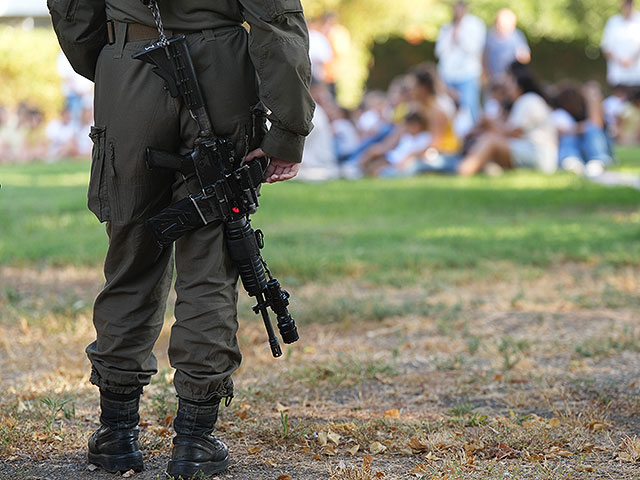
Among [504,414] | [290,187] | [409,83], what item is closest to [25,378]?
[504,414]

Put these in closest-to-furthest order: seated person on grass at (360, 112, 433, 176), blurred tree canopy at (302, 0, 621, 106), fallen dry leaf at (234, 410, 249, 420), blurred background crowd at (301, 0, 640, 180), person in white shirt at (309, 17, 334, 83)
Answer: fallen dry leaf at (234, 410, 249, 420), blurred background crowd at (301, 0, 640, 180), seated person on grass at (360, 112, 433, 176), person in white shirt at (309, 17, 334, 83), blurred tree canopy at (302, 0, 621, 106)

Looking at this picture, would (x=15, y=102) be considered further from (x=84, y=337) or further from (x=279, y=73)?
(x=279, y=73)

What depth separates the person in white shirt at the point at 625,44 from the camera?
15.8m

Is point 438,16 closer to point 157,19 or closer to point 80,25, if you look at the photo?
point 80,25

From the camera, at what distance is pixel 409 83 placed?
48.5ft

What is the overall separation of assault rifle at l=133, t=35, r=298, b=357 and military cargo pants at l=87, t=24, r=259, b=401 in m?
0.04

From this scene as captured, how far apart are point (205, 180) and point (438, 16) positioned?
35650 millimetres

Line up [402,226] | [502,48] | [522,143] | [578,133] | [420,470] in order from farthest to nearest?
[502,48] < [578,133] < [522,143] < [402,226] < [420,470]

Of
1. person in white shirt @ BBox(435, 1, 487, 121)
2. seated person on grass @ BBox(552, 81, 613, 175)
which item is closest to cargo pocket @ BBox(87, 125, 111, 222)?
seated person on grass @ BBox(552, 81, 613, 175)

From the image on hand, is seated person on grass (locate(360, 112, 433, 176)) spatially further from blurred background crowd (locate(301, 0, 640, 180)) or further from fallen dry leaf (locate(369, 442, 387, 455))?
fallen dry leaf (locate(369, 442, 387, 455))

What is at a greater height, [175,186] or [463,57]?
[463,57]

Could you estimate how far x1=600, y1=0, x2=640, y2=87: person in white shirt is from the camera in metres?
15.8

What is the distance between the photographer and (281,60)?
2908mm

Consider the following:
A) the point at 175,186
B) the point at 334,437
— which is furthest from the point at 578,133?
the point at 175,186
